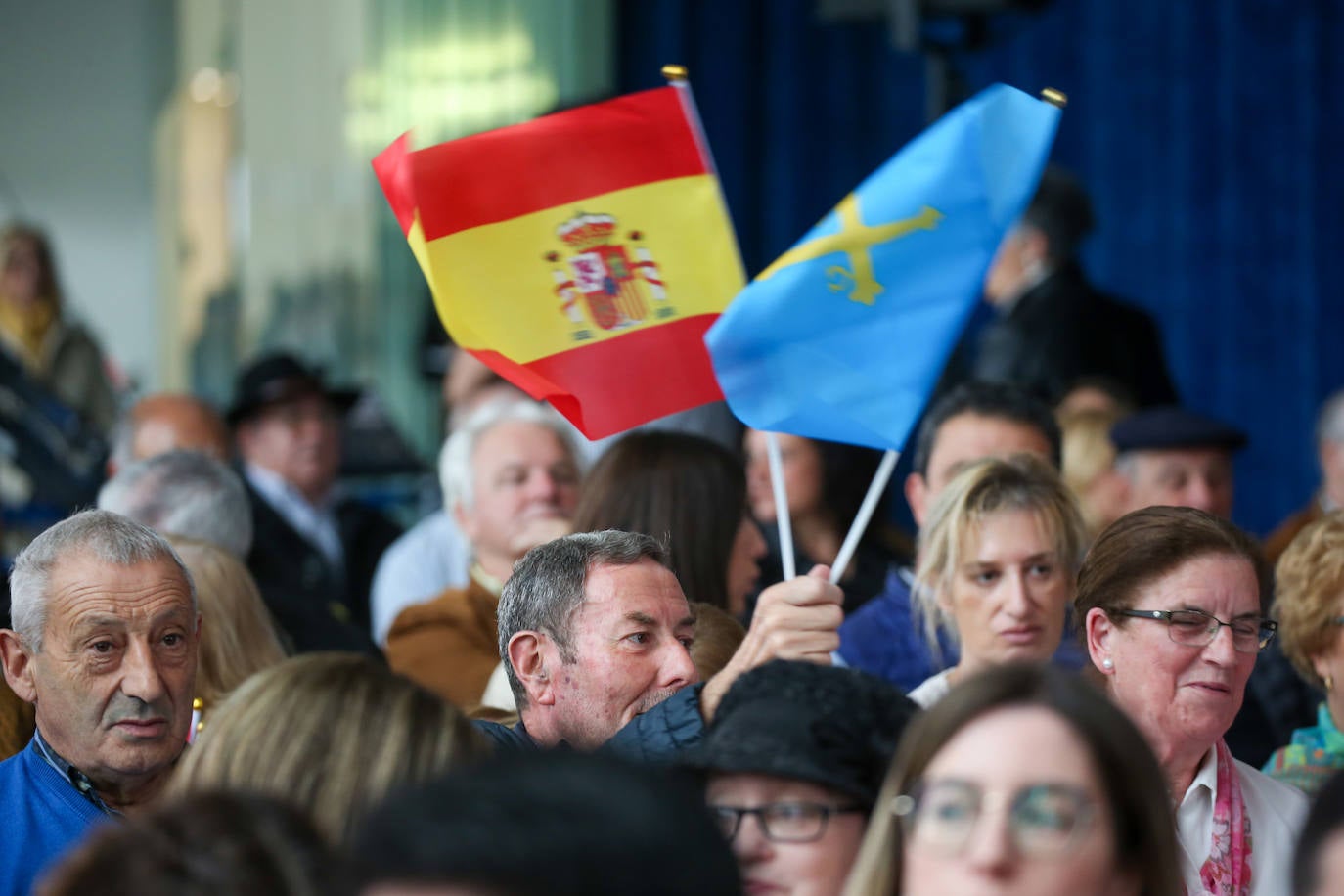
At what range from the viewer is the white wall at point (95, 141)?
40.5ft

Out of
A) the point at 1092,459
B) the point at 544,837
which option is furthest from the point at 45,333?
the point at 544,837

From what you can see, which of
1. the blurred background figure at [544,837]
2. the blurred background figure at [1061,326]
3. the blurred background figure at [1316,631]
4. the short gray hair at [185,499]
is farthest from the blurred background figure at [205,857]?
the blurred background figure at [1061,326]

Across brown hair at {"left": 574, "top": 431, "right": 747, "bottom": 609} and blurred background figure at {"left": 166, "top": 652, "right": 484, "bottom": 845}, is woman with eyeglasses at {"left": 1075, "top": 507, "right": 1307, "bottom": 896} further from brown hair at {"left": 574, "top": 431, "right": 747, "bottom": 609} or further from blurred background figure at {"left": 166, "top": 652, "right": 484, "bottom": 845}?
blurred background figure at {"left": 166, "top": 652, "right": 484, "bottom": 845}

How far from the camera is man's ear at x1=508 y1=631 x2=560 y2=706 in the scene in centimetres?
320

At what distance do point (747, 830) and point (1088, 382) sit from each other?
4.58 metres

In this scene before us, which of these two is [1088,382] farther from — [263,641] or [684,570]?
[263,641]

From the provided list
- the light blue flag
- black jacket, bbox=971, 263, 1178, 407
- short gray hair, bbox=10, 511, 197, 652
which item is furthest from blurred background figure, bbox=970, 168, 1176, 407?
short gray hair, bbox=10, 511, 197, 652

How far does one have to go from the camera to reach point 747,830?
2248mm

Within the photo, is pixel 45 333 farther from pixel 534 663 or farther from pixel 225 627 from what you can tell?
pixel 534 663

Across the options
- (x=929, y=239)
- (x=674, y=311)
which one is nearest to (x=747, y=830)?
(x=929, y=239)

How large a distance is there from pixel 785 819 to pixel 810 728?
0.11 metres

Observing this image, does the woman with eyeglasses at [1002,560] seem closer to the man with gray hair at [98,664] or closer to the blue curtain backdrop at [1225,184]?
the man with gray hair at [98,664]

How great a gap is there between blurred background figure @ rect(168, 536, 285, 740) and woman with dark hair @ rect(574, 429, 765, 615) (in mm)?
756

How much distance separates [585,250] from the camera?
3.79m
